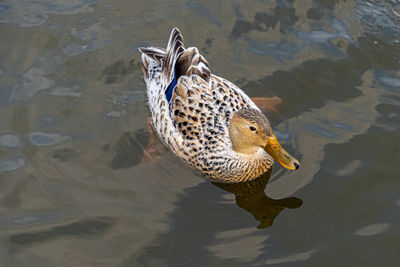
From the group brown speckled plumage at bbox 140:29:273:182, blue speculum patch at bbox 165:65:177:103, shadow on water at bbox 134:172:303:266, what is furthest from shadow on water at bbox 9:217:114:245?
blue speculum patch at bbox 165:65:177:103

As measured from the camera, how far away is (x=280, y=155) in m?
6.15

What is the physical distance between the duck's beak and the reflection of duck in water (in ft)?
1.38

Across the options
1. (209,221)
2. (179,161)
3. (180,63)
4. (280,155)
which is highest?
(180,63)

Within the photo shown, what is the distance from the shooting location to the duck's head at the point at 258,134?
6051mm

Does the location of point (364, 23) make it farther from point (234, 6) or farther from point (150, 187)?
point (150, 187)

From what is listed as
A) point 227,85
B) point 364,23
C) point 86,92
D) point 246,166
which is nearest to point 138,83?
point 86,92

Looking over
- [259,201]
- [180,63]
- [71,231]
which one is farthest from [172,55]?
[71,231]

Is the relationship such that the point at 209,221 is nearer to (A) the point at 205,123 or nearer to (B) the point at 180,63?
(A) the point at 205,123

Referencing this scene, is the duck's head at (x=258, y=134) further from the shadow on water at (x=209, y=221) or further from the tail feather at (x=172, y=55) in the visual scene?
the tail feather at (x=172, y=55)

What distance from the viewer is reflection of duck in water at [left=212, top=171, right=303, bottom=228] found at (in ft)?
20.3

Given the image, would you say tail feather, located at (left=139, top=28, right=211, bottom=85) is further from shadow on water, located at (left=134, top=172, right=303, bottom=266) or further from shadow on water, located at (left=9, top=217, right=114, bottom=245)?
shadow on water, located at (left=9, top=217, right=114, bottom=245)

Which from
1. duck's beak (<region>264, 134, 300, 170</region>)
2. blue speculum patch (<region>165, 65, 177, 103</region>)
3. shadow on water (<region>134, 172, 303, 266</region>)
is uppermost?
blue speculum patch (<region>165, 65, 177, 103</region>)

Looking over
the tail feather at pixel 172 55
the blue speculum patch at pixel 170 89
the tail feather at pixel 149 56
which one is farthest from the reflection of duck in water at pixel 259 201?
the tail feather at pixel 149 56

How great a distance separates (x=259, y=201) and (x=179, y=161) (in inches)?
44.4
